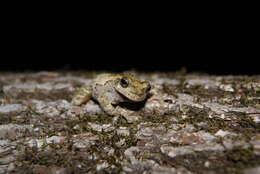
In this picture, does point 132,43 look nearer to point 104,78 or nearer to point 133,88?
point 104,78

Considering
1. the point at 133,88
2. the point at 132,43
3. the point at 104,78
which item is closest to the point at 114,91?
the point at 104,78

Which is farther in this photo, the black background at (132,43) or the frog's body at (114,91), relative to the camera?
the black background at (132,43)

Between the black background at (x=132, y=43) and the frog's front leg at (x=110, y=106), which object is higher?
the black background at (x=132, y=43)

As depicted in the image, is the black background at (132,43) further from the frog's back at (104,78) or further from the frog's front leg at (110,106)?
the frog's front leg at (110,106)

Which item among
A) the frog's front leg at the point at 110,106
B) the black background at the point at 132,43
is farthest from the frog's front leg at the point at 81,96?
the black background at the point at 132,43

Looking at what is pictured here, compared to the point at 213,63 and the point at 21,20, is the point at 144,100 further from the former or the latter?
the point at 21,20

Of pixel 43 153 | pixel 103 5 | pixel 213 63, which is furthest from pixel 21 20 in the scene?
pixel 43 153
